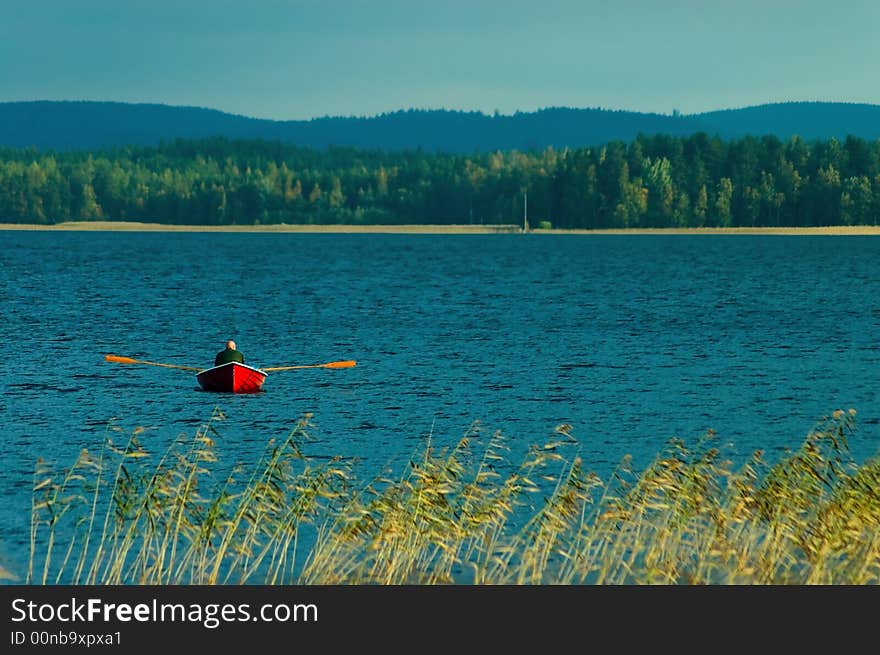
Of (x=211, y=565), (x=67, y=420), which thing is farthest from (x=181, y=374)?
(x=211, y=565)

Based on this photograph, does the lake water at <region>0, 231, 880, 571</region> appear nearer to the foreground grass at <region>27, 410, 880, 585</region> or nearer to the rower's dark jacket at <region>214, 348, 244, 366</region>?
the rower's dark jacket at <region>214, 348, 244, 366</region>

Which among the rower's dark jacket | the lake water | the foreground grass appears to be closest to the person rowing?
the rower's dark jacket

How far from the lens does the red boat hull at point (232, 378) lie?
5203cm

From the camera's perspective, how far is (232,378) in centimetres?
5219

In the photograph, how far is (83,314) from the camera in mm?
97312

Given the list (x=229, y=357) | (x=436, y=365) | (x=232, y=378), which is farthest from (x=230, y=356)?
(x=436, y=365)

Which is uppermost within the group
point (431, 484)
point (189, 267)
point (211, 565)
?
point (431, 484)

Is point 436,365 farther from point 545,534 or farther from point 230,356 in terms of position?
point 545,534

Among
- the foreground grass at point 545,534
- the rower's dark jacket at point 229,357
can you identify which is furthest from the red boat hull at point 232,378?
the foreground grass at point 545,534

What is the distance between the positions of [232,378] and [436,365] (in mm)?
15290

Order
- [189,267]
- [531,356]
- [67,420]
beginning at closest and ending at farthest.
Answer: [67,420], [531,356], [189,267]
